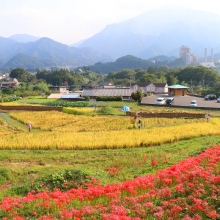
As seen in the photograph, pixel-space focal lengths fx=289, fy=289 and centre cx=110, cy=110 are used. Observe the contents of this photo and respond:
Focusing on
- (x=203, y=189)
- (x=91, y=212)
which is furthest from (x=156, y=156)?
(x=91, y=212)

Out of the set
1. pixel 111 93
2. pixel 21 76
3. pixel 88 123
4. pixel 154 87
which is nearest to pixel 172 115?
pixel 88 123

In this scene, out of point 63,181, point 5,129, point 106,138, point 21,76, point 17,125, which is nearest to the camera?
point 63,181

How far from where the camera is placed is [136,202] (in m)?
8.03

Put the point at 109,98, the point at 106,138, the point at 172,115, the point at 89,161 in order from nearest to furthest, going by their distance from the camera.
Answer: the point at 89,161, the point at 106,138, the point at 172,115, the point at 109,98

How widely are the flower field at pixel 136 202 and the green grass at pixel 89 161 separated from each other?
8.54 feet

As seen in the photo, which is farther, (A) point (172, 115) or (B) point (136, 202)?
(A) point (172, 115)

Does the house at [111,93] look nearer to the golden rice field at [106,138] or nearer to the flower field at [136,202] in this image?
the golden rice field at [106,138]

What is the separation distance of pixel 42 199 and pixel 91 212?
190cm

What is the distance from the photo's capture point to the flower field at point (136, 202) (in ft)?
23.9

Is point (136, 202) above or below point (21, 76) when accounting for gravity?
below

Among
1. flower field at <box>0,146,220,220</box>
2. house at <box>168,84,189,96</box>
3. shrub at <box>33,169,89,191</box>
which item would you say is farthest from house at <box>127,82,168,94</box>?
flower field at <box>0,146,220,220</box>

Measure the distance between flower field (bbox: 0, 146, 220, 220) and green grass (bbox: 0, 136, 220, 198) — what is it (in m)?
2.60

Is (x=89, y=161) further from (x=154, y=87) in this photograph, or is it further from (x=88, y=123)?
(x=154, y=87)

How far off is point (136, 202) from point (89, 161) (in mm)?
8168
